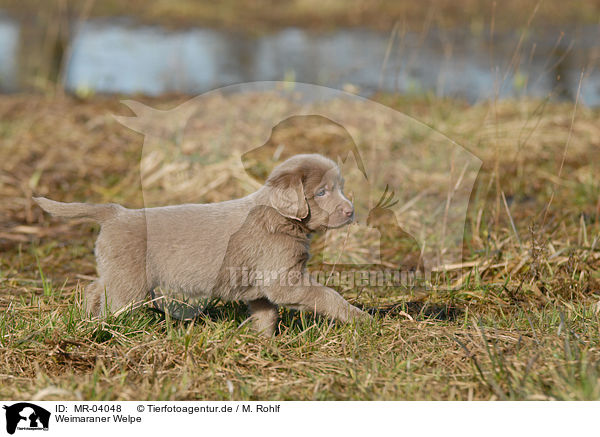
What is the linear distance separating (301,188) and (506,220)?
273 centimetres

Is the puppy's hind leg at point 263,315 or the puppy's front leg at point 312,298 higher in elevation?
the puppy's front leg at point 312,298

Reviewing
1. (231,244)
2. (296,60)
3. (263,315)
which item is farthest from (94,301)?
(296,60)

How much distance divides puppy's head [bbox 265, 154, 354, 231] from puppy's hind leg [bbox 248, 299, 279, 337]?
0.52 m

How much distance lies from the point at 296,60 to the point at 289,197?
35.9 ft

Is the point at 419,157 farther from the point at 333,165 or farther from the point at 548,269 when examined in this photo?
the point at 333,165

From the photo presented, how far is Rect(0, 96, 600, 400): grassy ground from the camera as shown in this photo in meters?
3.11

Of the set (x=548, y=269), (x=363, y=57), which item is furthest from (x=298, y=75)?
(x=548, y=269)

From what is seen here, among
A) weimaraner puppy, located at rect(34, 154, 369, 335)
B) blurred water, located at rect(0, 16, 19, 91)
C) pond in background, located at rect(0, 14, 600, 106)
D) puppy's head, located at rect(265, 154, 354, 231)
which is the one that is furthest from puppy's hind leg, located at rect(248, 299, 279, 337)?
blurred water, located at rect(0, 16, 19, 91)

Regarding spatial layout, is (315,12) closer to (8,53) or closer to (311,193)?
(8,53)
